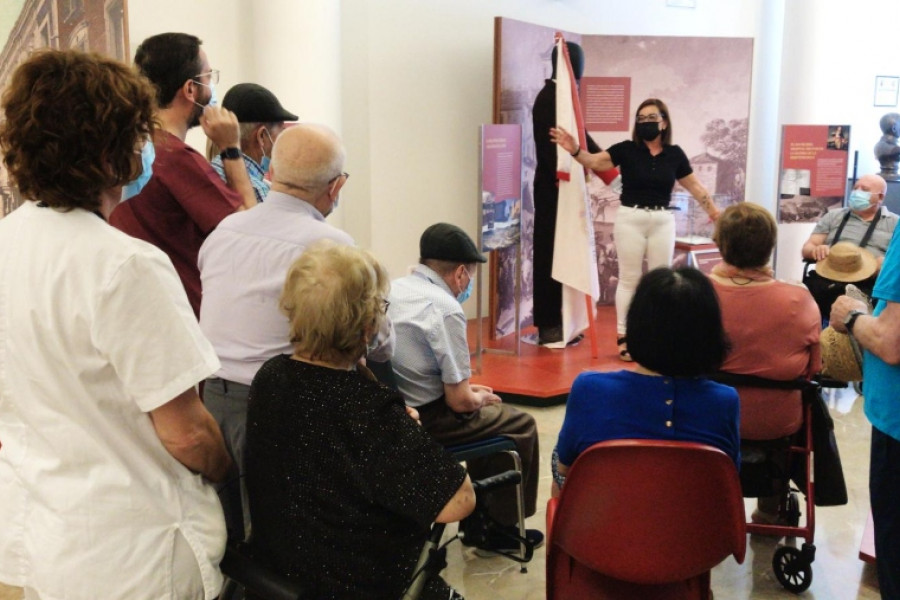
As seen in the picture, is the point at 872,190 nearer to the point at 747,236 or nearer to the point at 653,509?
the point at 747,236

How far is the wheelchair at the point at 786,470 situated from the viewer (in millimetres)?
2959

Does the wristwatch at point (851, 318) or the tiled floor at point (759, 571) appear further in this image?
the tiled floor at point (759, 571)

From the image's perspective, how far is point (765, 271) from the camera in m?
3.00

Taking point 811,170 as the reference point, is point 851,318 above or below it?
below

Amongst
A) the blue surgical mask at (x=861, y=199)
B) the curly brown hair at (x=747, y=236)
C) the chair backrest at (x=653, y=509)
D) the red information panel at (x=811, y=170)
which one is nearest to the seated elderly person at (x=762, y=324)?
the curly brown hair at (x=747, y=236)

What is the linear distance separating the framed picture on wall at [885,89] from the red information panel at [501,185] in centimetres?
506

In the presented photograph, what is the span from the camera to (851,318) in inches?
96.3

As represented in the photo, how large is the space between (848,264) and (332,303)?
13.3ft

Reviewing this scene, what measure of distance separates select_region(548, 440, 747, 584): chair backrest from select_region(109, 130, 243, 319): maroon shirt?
4.21 feet

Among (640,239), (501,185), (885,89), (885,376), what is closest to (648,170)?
(640,239)

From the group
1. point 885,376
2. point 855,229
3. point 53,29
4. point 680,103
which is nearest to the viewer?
point 885,376

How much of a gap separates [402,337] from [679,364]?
109 cm

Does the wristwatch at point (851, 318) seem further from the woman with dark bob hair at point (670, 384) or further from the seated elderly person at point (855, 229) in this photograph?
the seated elderly person at point (855, 229)

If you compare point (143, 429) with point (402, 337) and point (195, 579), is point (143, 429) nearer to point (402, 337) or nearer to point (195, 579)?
point (195, 579)
